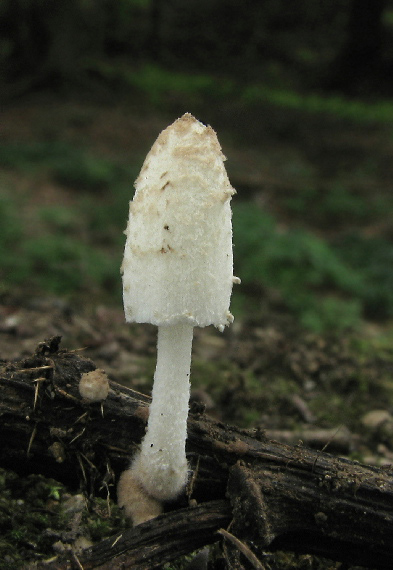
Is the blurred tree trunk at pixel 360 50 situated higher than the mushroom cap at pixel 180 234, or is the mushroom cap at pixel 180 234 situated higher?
the blurred tree trunk at pixel 360 50

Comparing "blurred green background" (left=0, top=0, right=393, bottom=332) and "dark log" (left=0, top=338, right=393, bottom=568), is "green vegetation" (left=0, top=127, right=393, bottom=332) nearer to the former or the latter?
"blurred green background" (left=0, top=0, right=393, bottom=332)

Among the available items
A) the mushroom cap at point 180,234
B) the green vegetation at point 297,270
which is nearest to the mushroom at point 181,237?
the mushroom cap at point 180,234

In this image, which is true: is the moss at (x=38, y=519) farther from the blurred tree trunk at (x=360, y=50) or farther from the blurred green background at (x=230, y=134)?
the blurred tree trunk at (x=360, y=50)

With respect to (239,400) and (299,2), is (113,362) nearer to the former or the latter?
(239,400)

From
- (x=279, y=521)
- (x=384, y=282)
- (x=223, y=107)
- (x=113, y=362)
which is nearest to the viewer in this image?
(x=279, y=521)

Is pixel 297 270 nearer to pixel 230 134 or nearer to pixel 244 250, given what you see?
pixel 244 250

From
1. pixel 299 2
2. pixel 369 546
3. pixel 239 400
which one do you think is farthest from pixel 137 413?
pixel 299 2

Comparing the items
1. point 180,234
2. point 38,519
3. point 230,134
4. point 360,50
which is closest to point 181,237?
point 180,234
